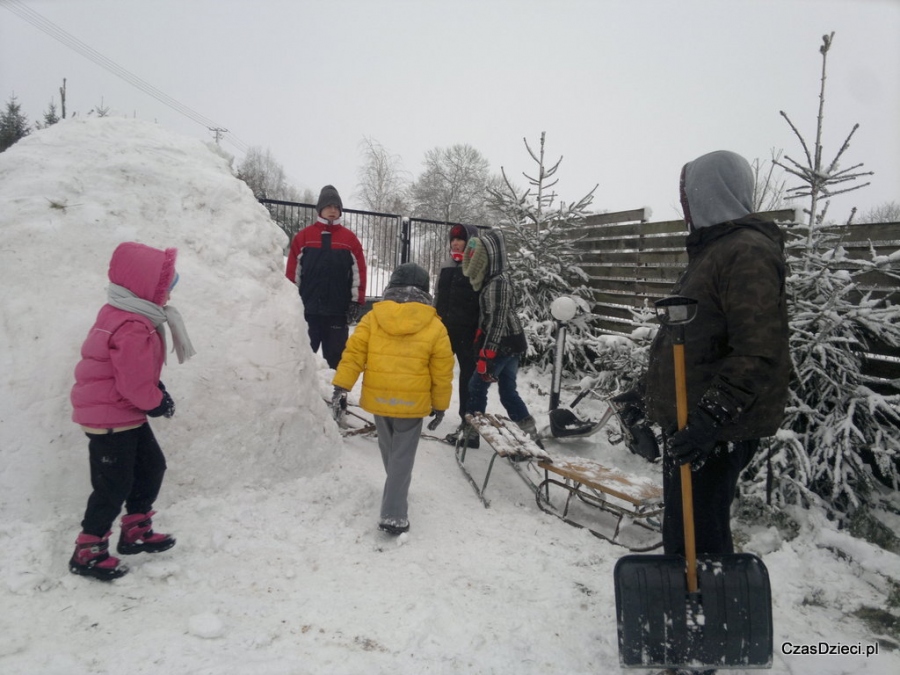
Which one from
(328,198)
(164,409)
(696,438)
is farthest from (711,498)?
(328,198)

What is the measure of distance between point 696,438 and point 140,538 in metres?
2.72

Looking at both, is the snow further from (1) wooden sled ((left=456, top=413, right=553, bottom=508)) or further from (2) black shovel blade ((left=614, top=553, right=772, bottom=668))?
(2) black shovel blade ((left=614, top=553, right=772, bottom=668))

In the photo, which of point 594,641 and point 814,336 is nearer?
point 594,641

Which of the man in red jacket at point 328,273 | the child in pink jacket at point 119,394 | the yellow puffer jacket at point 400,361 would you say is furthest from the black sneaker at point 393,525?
the man in red jacket at point 328,273

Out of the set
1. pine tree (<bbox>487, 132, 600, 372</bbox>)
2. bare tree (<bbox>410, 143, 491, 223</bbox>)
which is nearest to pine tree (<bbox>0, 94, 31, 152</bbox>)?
bare tree (<bbox>410, 143, 491, 223</bbox>)

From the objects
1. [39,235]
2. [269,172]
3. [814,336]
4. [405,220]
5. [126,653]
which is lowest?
[126,653]

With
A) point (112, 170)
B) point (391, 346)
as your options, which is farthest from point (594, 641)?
point (112, 170)

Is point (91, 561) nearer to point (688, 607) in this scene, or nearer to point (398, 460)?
point (398, 460)

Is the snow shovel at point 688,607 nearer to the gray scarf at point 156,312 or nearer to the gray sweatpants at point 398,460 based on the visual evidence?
the gray sweatpants at point 398,460

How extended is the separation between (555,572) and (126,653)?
2075 mm

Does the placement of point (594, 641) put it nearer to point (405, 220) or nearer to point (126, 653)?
point (126, 653)

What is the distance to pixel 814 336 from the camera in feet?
12.5

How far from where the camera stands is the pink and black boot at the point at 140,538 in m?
2.66

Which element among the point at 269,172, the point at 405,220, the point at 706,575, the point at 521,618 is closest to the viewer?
the point at 706,575
